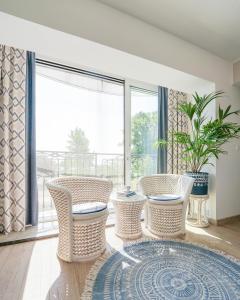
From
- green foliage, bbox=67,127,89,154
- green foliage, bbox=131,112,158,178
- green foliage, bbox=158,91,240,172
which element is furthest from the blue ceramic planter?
green foliage, bbox=67,127,89,154

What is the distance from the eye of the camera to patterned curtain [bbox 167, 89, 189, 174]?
3.76m

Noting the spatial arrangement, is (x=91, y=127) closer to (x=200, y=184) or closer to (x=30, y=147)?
(x=30, y=147)

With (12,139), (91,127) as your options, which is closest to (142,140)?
(91,127)

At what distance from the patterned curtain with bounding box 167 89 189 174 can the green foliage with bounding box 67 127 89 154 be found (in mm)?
1534

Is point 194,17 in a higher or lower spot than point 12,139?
higher

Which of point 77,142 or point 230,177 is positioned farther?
point 77,142

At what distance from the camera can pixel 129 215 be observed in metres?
2.53

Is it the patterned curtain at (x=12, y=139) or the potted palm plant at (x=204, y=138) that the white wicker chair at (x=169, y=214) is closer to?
the potted palm plant at (x=204, y=138)

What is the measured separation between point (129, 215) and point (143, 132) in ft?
5.71

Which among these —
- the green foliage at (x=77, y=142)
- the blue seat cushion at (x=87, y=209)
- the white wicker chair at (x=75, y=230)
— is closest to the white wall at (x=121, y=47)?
the green foliage at (x=77, y=142)

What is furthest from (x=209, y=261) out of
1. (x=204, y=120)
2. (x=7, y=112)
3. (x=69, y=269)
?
(x=7, y=112)

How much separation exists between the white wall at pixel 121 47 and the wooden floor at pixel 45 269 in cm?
76

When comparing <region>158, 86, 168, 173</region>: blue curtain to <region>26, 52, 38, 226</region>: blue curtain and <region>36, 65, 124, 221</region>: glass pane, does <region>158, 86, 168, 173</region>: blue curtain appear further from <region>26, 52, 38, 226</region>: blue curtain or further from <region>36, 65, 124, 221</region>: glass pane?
<region>26, 52, 38, 226</region>: blue curtain

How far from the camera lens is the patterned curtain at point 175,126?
3760 mm
